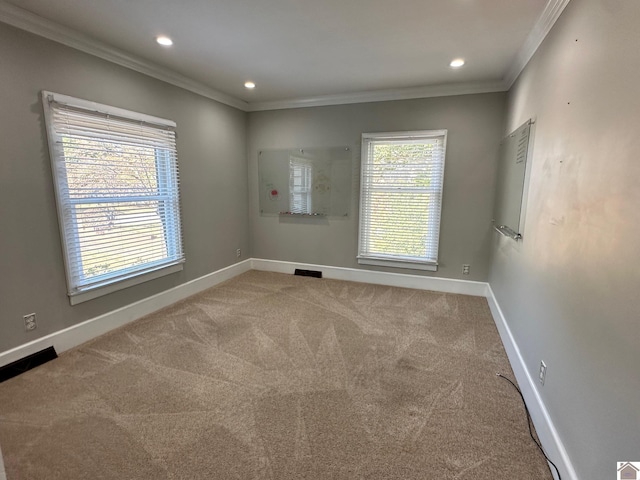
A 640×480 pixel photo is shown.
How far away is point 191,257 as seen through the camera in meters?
3.87

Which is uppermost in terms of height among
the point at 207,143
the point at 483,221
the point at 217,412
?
the point at 207,143

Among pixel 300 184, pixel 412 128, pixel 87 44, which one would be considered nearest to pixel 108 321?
pixel 87 44

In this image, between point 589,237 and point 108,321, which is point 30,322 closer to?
point 108,321

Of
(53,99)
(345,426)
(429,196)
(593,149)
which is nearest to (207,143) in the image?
(53,99)

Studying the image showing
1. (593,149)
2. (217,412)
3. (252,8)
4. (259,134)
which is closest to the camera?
(593,149)

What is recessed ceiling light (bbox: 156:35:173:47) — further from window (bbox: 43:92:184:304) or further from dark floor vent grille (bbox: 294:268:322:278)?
dark floor vent grille (bbox: 294:268:322:278)

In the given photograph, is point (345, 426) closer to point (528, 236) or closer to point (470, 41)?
point (528, 236)

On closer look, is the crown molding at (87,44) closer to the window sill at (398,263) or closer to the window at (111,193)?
the window at (111,193)

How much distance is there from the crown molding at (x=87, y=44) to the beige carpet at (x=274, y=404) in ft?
8.21

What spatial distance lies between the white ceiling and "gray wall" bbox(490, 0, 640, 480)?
0.57m

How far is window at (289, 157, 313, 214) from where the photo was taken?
4.55 m

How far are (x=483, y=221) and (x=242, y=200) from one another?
3384 millimetres

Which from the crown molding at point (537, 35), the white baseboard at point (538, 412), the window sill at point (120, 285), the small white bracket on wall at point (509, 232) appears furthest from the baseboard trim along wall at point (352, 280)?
the crown molding at point (537, 35)

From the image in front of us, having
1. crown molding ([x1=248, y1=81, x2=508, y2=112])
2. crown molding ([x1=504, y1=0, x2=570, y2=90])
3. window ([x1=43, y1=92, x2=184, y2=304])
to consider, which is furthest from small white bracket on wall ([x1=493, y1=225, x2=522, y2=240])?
window ([x1=43, y1=92, x2=184, y2=304])
